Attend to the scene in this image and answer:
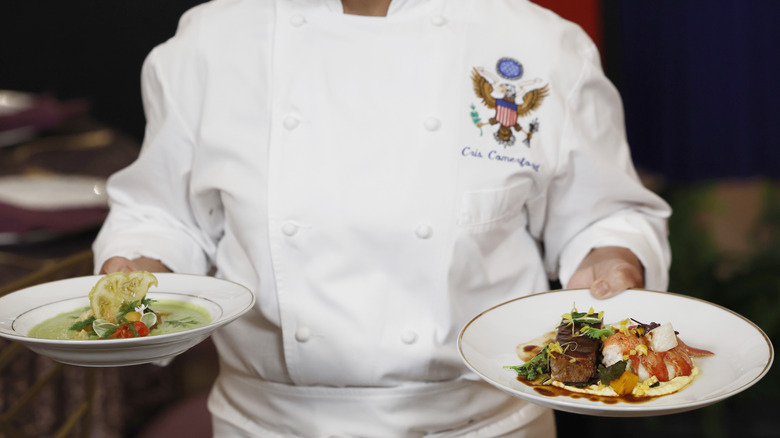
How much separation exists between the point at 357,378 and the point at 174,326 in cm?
34

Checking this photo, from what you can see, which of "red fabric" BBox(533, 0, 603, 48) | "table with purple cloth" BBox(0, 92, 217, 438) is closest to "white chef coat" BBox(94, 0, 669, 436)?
"table with purple cloth" BBox(0, 92, 217, 438)

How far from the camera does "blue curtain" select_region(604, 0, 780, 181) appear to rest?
10.7 ft

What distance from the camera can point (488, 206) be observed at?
142 centimetres

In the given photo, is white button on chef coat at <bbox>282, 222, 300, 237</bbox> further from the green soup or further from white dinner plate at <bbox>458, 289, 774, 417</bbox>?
white dinner plate at <bbox>458, 289, 774, 417</bbox>

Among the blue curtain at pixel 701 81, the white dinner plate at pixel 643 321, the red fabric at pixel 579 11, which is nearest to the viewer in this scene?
the white dinner plate at pixel 643 321

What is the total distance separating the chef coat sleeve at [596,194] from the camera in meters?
1.50

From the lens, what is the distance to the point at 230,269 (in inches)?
60.0

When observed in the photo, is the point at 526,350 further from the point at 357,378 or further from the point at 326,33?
the point at 326,33

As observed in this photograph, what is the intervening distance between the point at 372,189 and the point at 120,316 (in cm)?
42

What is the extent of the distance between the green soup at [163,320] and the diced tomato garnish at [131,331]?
0.04 feet

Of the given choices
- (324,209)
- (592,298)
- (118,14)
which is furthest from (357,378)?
(118,14)

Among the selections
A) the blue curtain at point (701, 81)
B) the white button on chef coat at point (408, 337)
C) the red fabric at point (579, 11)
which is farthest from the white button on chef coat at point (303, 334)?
the blue curtain at point (701, 81)

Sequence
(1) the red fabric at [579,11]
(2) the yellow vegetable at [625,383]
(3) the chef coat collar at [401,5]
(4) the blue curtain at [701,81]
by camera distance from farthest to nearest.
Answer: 1. (4) the blue curtain at [701,81]
2. (1) the red fabric at [579,11]
3. (3) the chef coat collar at [401,5]
4. (2) the yellow vegetable at [625,383]

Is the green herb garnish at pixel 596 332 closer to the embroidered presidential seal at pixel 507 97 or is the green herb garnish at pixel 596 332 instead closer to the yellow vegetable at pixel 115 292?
the embroidered presidential seal at pixel 507 97
